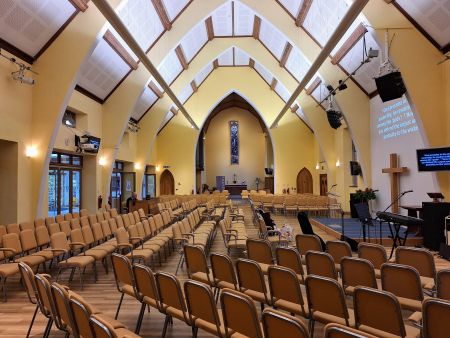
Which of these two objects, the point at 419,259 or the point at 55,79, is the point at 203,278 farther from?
the point at 55,79

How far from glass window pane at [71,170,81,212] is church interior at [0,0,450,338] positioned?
0.24 ft

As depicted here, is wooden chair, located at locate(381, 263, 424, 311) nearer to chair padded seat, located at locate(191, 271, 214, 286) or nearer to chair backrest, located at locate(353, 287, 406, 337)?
chair backrest, located at locate(353, 287, 406, 337)

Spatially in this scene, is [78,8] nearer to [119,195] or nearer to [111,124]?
[111,124]

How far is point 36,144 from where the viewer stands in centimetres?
929

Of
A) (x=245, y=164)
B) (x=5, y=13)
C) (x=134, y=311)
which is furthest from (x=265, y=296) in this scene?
(x=245, y=164)

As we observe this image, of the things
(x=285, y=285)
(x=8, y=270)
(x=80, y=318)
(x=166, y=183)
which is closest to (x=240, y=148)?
(x=166, y=183)

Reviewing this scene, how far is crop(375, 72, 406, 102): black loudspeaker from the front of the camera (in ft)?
27.4

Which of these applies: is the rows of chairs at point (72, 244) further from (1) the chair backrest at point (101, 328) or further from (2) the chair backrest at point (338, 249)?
(1) the chair backrest at point (101, 328)

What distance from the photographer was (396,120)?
11.8 meters

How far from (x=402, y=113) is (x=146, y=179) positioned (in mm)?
16448

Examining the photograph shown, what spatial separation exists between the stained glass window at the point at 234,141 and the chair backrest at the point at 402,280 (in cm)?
2747

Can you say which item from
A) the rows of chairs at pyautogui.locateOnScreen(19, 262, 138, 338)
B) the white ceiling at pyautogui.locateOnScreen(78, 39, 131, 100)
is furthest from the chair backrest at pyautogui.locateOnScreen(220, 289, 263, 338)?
the white ceiling at pyautogui.locateOnScreen(78, 39, 131, 100)

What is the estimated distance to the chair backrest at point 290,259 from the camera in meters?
4.38

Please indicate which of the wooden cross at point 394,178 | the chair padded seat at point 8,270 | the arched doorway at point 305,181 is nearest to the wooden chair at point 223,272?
the chair padded seat at point 8,270
